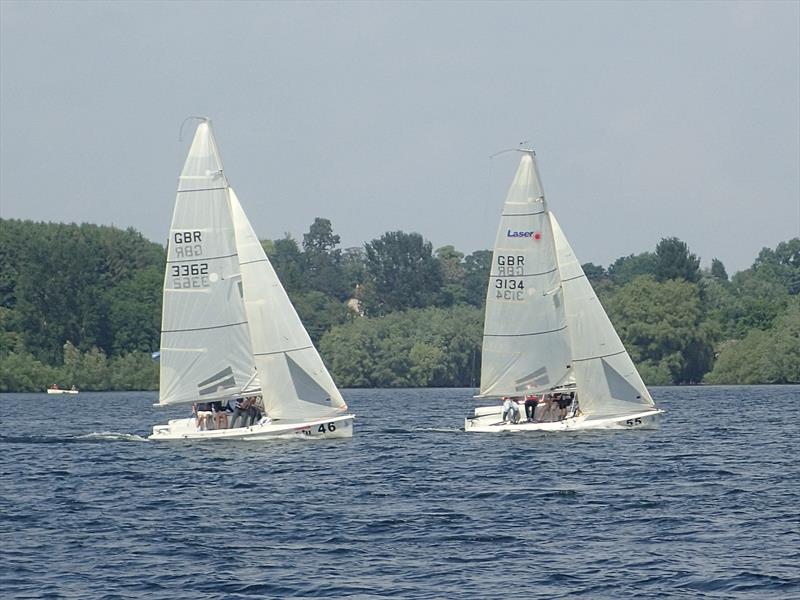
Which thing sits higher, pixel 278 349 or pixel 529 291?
pixel 529 291

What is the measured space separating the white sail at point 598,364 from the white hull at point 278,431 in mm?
8178

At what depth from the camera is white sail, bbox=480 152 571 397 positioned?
177ft

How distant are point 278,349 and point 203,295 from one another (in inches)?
114

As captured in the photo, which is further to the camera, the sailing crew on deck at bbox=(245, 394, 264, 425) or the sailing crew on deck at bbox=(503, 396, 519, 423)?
the sailing crew on deck at bbox=(503, 396, 519, 423)

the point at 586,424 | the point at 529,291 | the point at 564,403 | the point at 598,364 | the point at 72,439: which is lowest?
the point at 72,439

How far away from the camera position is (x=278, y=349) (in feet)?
164

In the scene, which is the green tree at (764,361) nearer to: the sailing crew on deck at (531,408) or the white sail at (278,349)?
the sailing crew on deck at (531,408)

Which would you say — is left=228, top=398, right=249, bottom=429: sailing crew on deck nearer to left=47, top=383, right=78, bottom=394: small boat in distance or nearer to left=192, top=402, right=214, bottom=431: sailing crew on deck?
left=192, top=402, right=214, bottom=431: sailing crew on deck

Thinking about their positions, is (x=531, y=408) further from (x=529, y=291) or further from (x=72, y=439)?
(x=72, y=439)

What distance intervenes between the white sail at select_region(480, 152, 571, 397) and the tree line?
224 feet

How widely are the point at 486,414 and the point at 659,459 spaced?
13023 mm

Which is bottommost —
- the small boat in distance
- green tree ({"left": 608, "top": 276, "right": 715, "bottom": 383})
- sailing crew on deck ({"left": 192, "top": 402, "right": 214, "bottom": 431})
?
sailing crew on deck ({"left": 192, "top": 402, "right": 214, "bottom": 431})

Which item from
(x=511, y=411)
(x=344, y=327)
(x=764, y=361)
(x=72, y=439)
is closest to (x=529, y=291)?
(x=511, y=411)

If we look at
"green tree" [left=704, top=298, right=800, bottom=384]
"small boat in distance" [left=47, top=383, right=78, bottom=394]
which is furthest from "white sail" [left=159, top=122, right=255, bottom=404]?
"small boat in distance" [left=47, top=383, right=78, bottom=394]
